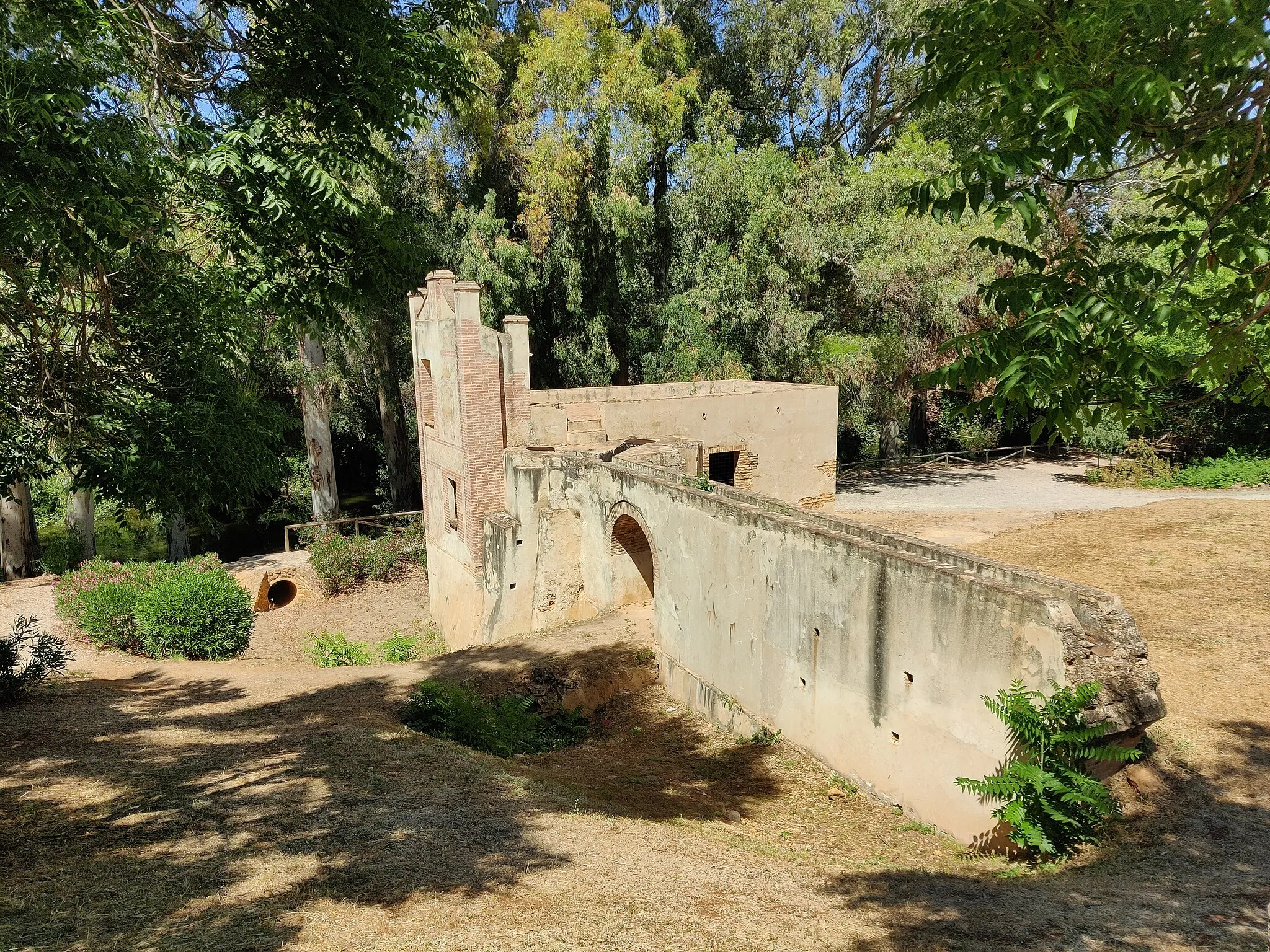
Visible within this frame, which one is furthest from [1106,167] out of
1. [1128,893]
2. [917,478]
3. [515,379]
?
[917,478]

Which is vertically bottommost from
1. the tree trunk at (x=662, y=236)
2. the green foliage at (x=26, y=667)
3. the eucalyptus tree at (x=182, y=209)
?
the green foliage at (x=26, y=667)

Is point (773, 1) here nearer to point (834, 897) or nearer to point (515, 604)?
point (515, 604)

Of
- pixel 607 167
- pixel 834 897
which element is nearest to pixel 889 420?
pixel 607 167

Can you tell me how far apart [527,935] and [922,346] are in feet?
74.5

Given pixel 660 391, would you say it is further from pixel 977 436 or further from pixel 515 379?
pixel 977 436

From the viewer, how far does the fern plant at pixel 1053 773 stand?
7.03 metres

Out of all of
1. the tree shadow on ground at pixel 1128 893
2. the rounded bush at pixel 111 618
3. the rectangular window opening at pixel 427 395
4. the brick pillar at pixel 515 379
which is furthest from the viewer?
the rectangular window opening at pixel 427 395

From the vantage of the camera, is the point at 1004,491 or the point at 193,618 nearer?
the point at 193,618

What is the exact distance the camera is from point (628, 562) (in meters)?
15.1

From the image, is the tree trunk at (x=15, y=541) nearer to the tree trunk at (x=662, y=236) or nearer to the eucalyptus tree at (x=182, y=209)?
the eucalyptus tree at (x=182, y=209)

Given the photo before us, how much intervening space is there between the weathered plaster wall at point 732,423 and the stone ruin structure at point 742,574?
51 mm

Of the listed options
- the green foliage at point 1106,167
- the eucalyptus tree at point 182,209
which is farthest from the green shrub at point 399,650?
the green foliage at point 1106,167

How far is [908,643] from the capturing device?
27.8 feet

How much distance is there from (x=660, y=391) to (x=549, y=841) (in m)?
15.6
